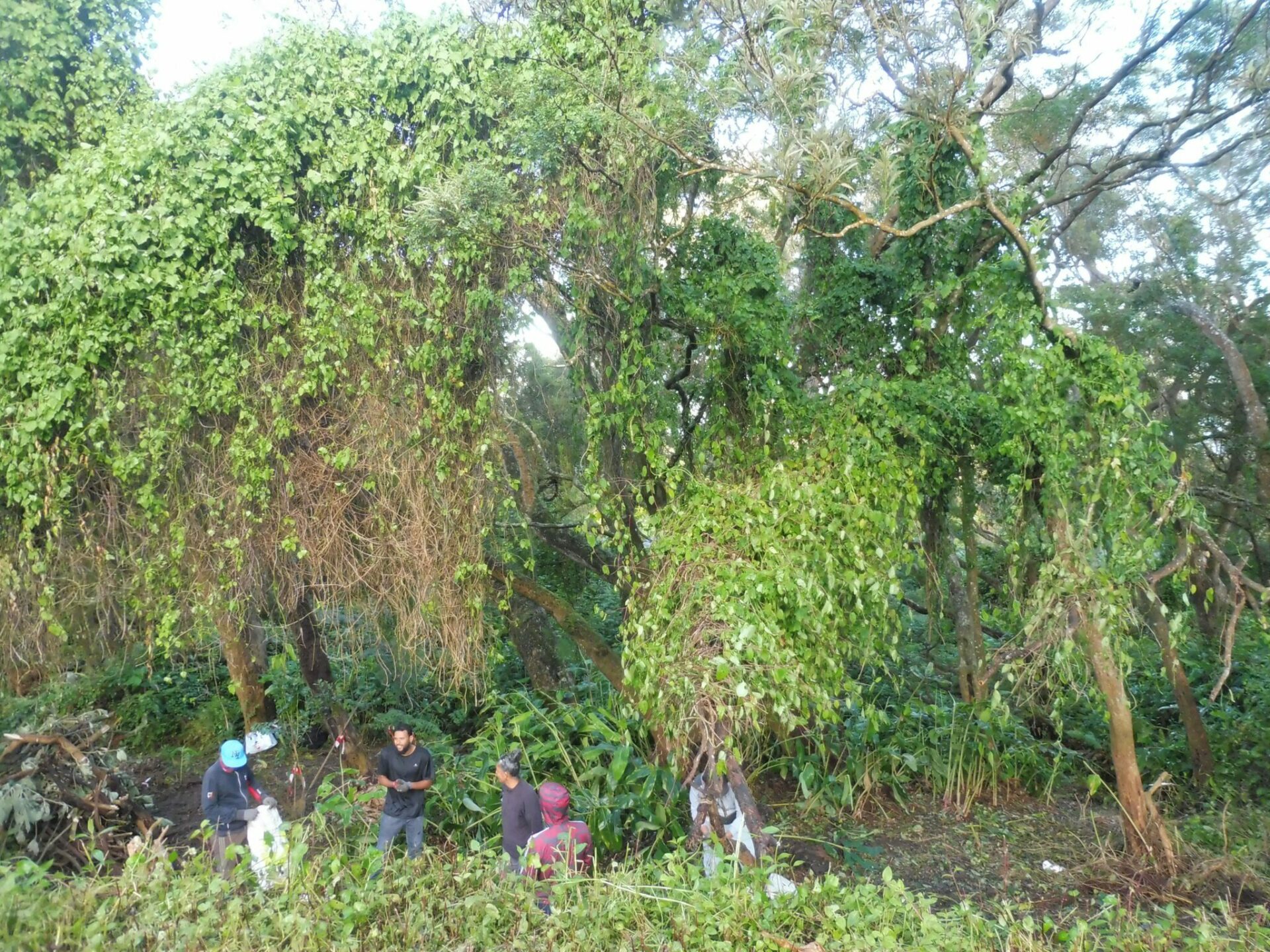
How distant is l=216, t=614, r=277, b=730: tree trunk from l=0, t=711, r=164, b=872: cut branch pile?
1.36 metres

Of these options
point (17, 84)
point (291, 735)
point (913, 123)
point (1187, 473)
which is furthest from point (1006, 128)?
point (291, 735)

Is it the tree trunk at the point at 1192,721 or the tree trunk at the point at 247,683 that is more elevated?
the tree trunk at the point at 247,683

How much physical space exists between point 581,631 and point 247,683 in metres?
3.86

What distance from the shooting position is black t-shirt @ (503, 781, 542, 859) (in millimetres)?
5043

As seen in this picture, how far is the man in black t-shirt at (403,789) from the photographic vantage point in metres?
5.57

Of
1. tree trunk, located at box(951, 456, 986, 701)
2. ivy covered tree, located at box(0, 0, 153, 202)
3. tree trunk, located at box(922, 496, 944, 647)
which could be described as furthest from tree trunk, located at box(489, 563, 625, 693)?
ivy covered tree, located at box(0, 0, 153, 202)

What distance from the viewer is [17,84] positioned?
21.4ft

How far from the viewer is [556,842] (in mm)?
4738

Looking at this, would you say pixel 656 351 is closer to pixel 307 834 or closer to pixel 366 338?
pixel 366 338

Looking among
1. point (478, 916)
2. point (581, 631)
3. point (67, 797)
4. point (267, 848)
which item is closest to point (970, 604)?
point (581, 631)

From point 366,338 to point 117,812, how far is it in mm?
4106

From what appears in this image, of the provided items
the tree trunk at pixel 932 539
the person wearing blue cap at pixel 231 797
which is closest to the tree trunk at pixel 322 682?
the person wearing blue cap at pixel 231 797

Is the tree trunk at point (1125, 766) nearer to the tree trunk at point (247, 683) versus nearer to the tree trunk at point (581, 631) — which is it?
the tree trunk at point (581, 631)

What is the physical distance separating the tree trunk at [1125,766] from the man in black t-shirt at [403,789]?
4297 millimetres
